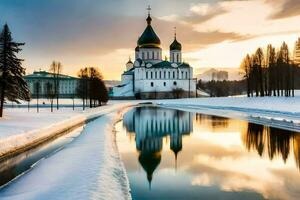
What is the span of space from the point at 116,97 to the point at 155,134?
9617 centimetres

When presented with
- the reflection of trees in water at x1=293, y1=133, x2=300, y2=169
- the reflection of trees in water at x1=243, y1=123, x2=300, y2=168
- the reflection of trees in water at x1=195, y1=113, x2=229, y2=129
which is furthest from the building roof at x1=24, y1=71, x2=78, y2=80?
the reflection of trees in water at x1=293, y1=133, x2=300, y2=169

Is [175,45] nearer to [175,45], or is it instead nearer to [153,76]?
[175,45]

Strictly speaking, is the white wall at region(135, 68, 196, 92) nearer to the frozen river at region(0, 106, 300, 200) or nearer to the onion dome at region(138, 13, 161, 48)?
the onion dome at region(138, 13, 161, 48)

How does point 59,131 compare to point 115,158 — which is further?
point 59,131

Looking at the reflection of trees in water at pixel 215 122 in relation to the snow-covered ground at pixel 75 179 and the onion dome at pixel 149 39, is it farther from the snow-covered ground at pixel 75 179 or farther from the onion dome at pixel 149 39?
the onion dome at pixel 149 39

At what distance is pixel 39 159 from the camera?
1655 centimetres

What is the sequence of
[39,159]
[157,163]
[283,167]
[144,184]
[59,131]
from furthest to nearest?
[59,131] → [39,159] → [157,163] → [283,167] → [144,184]

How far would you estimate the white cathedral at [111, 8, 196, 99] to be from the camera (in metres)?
126

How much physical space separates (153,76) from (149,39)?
40.0 feet

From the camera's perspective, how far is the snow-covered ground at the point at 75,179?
10061 mm

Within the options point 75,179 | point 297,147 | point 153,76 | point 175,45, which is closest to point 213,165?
point 297,147

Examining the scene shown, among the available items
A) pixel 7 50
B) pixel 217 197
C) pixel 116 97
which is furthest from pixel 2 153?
pixel 116 97

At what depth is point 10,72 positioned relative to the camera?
116 feet

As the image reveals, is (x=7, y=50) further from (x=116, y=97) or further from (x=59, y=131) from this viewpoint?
(x=116, y=97)
